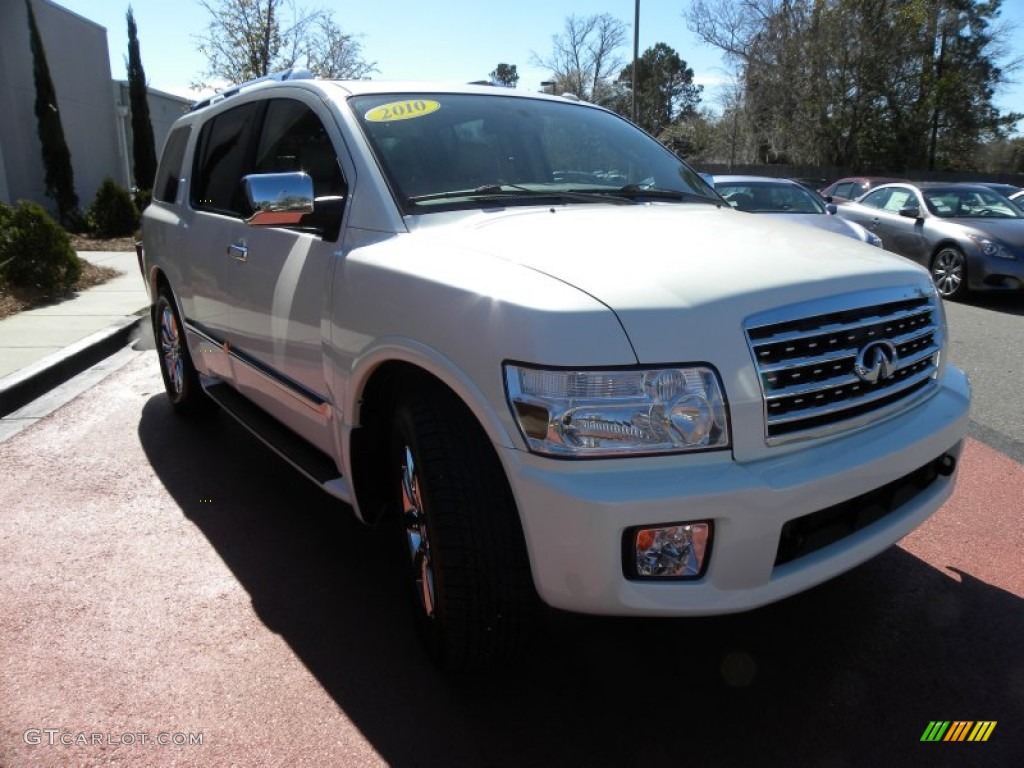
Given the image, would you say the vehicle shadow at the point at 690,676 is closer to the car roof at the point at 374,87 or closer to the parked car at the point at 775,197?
the car roof at the point at 374,87

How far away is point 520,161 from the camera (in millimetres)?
3324

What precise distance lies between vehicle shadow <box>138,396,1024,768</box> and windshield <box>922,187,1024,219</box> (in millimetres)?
9430

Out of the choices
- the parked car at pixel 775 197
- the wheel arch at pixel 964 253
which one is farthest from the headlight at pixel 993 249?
the parked car at pixel 775 197

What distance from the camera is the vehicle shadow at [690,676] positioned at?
7.52 feet

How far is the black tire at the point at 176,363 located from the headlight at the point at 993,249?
9268mm

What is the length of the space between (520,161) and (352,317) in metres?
1.10

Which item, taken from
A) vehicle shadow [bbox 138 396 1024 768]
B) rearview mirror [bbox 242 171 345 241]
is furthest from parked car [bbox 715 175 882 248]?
rearview mirror [bbox 242 171 345 241]

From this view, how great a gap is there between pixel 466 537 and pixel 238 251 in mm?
2141

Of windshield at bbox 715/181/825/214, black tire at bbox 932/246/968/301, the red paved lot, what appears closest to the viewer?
the red paved lot

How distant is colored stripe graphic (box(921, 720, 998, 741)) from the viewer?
2307 mm

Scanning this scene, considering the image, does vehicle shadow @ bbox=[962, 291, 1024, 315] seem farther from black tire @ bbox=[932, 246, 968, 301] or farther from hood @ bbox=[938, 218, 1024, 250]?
hood @ bbox=[938, 218, 1024, 250]

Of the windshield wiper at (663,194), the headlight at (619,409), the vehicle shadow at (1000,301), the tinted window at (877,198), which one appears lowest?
the vehicle shadow at (1000,301)

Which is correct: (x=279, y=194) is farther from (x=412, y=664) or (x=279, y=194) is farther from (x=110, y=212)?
(x=110, y=212)

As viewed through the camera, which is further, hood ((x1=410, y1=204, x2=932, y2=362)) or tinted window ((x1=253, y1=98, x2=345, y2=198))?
tinted window ((x1=253, y1=98, x2=345, y2=198))
